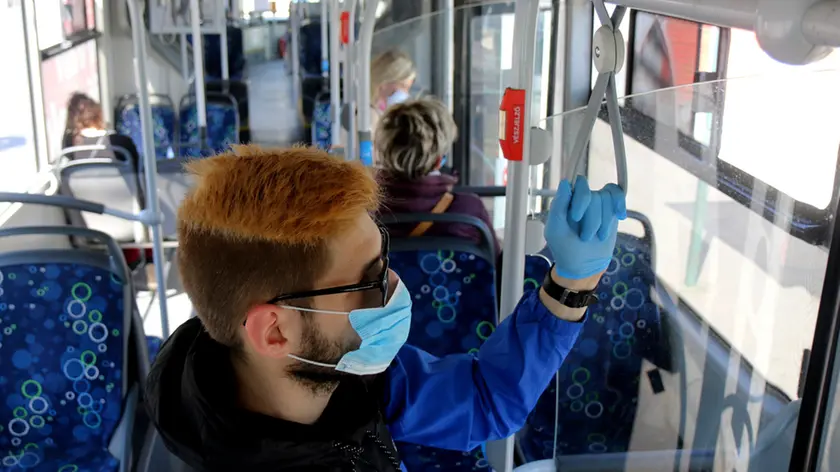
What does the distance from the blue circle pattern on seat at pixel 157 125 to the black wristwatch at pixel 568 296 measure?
210 inches

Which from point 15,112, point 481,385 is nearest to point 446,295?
point 481,385

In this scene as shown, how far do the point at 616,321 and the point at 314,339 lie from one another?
0.92 metres

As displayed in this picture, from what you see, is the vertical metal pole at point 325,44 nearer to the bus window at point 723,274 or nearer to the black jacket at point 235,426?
the bus window at point 723,274

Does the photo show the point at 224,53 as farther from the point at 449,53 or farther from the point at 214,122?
the point at 449,53

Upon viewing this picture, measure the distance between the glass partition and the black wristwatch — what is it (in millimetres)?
277

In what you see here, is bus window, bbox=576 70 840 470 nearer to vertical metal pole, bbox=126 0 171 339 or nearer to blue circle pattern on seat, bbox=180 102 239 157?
vertical metal pole, bbox=126 0 171 339

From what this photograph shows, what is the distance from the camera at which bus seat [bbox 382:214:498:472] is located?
2.15m

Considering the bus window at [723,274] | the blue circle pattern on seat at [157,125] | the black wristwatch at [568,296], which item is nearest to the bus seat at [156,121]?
the blue circle pattern on seat at [157,125]

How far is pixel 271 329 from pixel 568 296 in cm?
44

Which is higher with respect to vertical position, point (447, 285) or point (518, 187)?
point (518, 187)

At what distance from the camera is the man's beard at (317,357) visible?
118cm

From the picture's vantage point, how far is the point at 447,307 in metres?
2.21

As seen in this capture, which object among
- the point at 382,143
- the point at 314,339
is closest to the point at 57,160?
the point at 382,143

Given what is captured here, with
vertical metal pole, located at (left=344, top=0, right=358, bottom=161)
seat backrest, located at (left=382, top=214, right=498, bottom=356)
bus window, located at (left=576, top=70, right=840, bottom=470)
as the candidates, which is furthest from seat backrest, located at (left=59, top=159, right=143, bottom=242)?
bus window, located at (left=576, top=70, right=840, bottom=470)
